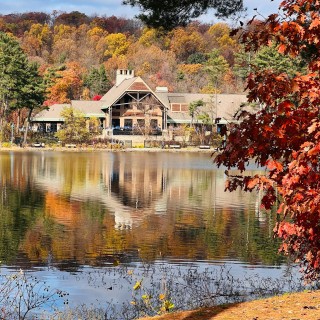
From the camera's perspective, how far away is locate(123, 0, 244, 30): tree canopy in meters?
13.2

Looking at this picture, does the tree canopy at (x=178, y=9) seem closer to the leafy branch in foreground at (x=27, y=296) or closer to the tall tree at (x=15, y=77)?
the leafy branch in foreground at (x=27, y=296)

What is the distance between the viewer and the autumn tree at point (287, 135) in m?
5.66

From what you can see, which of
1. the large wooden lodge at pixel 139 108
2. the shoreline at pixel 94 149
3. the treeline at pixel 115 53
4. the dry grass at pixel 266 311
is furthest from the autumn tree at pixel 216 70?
the dry grass at pixel 266 311

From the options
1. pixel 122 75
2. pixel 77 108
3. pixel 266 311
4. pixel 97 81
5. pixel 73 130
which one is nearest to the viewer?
pixel 266 311

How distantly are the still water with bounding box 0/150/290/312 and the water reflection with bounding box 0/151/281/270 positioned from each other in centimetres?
2

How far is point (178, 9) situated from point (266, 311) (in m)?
7.12

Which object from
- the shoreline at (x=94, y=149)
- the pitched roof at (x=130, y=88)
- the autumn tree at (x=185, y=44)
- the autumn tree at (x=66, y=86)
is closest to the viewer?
the shoreline at (x=94, y=149)

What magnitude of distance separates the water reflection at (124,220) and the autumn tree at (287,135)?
7.07 meters

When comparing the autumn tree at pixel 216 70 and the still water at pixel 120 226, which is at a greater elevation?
the autumn tree at pixel 216 70

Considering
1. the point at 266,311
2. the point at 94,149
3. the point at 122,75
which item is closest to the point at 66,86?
the point at 122,75

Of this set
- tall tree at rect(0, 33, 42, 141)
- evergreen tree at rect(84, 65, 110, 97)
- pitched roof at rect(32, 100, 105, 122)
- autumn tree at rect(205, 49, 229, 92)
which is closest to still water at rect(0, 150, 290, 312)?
tall tree at rect(0, 33, 42, 141)

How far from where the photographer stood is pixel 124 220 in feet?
69.7

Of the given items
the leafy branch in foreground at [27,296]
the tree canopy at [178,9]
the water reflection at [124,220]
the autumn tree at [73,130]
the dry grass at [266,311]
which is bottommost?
the water reflection at [124,220]

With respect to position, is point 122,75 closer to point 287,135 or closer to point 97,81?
point 97,81
